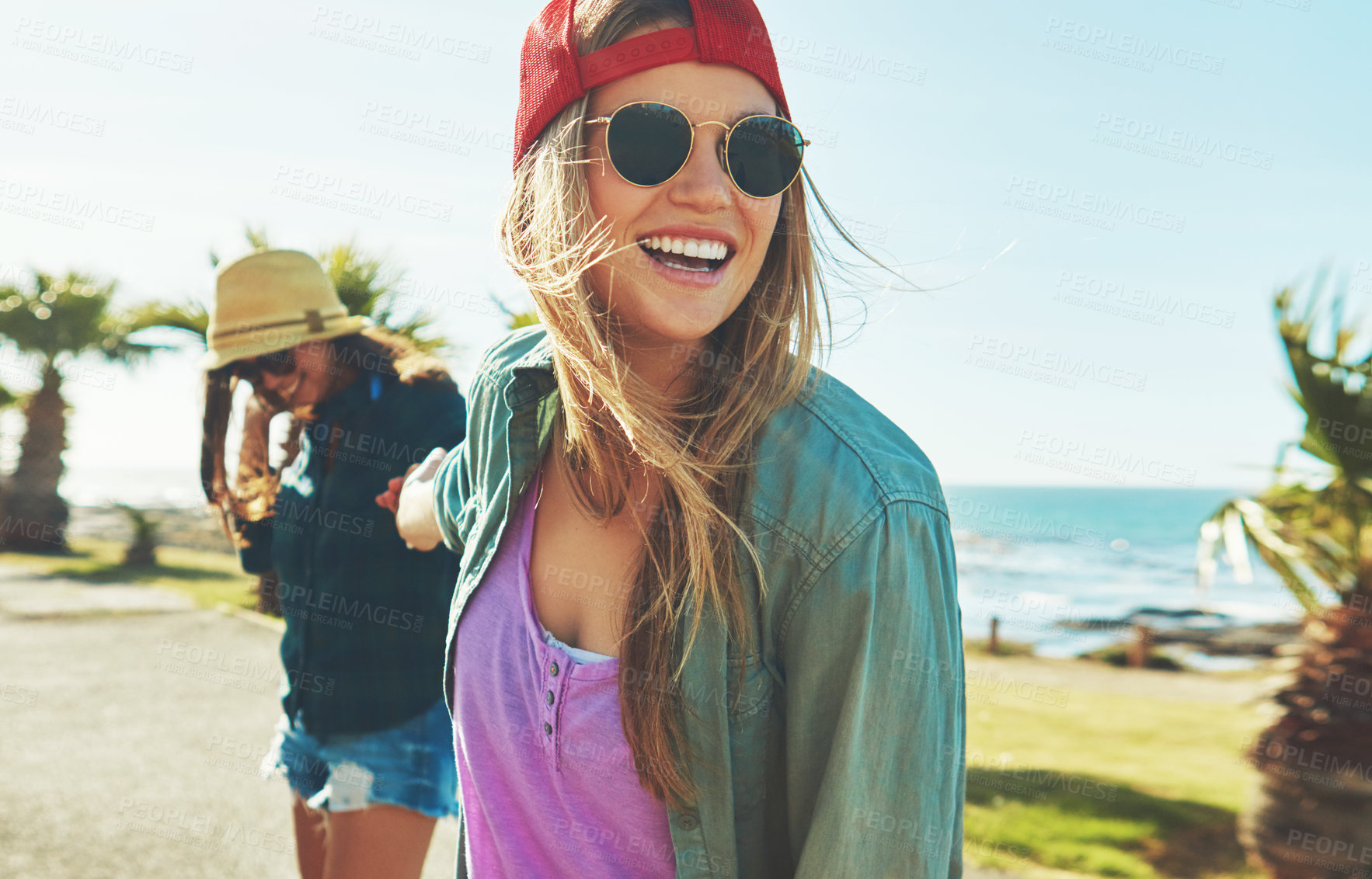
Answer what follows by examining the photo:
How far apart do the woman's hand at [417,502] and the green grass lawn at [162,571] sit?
9.50 metres

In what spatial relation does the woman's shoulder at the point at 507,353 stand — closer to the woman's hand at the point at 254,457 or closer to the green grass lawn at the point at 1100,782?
the woman's hand at the point at 254,457

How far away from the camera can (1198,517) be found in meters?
73.2

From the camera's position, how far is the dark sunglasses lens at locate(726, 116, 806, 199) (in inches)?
53.3

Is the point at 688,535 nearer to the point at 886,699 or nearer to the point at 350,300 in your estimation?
the point at 886,699

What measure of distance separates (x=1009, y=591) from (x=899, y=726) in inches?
1689

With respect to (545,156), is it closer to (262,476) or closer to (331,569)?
(331,569)

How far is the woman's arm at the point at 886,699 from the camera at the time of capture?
109cm

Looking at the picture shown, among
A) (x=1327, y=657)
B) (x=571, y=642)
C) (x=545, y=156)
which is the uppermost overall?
(x=545, y=156)

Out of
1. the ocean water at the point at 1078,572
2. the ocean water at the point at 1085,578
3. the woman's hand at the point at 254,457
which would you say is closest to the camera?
the woman's hand at the point at 254,457

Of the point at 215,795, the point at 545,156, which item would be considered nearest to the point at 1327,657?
the point at 545,156

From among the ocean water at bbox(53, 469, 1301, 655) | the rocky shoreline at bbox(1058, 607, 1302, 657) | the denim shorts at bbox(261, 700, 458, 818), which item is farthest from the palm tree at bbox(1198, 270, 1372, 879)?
the rocky shoreline at bbox(1058, 607, 1302, 657)

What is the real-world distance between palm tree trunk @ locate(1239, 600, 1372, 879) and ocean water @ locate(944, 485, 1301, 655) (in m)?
14.9

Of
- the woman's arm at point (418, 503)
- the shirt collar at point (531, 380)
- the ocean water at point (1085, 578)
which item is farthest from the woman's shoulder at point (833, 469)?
the ocean water at point (1085, 578)

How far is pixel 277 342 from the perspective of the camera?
9.58 feet
